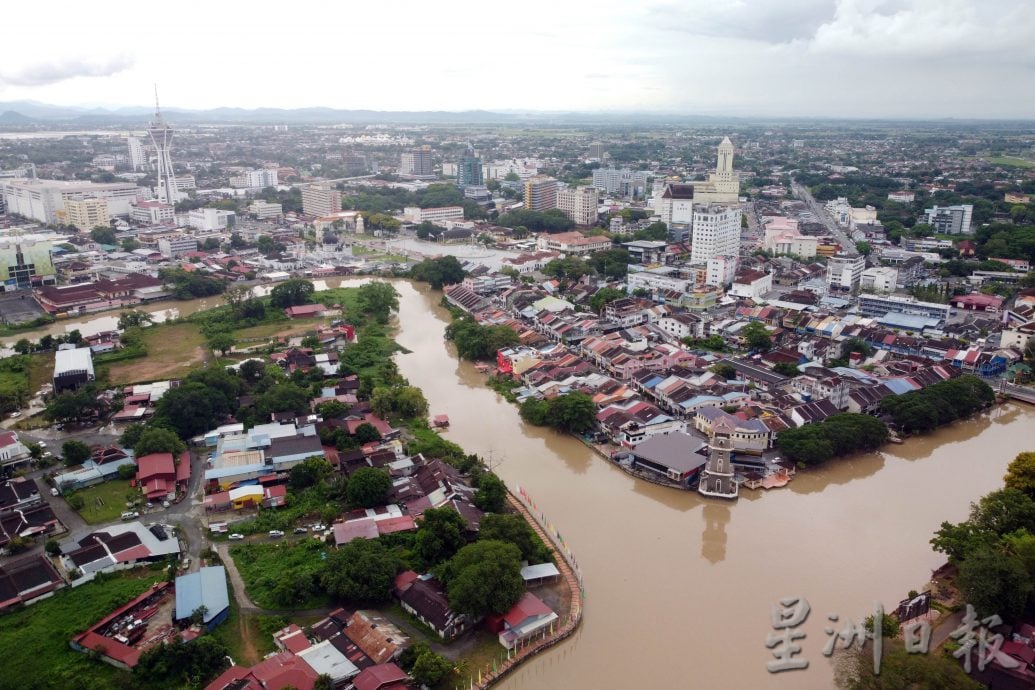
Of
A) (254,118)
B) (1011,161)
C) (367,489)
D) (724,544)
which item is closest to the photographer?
(724,544)

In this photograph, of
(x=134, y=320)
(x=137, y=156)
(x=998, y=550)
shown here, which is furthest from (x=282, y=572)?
(x=137, y=156)

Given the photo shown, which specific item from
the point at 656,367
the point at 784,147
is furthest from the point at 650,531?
the point at 784,147

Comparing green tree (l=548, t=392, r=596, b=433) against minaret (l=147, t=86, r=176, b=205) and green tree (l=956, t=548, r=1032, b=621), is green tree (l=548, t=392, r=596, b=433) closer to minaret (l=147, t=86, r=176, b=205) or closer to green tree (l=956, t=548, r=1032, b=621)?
green tree (l=956, t=548, r=1032, b=621)

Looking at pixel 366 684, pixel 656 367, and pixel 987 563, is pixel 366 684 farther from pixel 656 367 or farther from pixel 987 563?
pixel 656 367

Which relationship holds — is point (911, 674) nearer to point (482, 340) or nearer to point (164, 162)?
point (482, 340)

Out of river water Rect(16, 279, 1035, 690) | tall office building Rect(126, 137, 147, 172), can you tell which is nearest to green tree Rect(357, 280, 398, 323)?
river water Rect(16, 279, 1035, 690)
